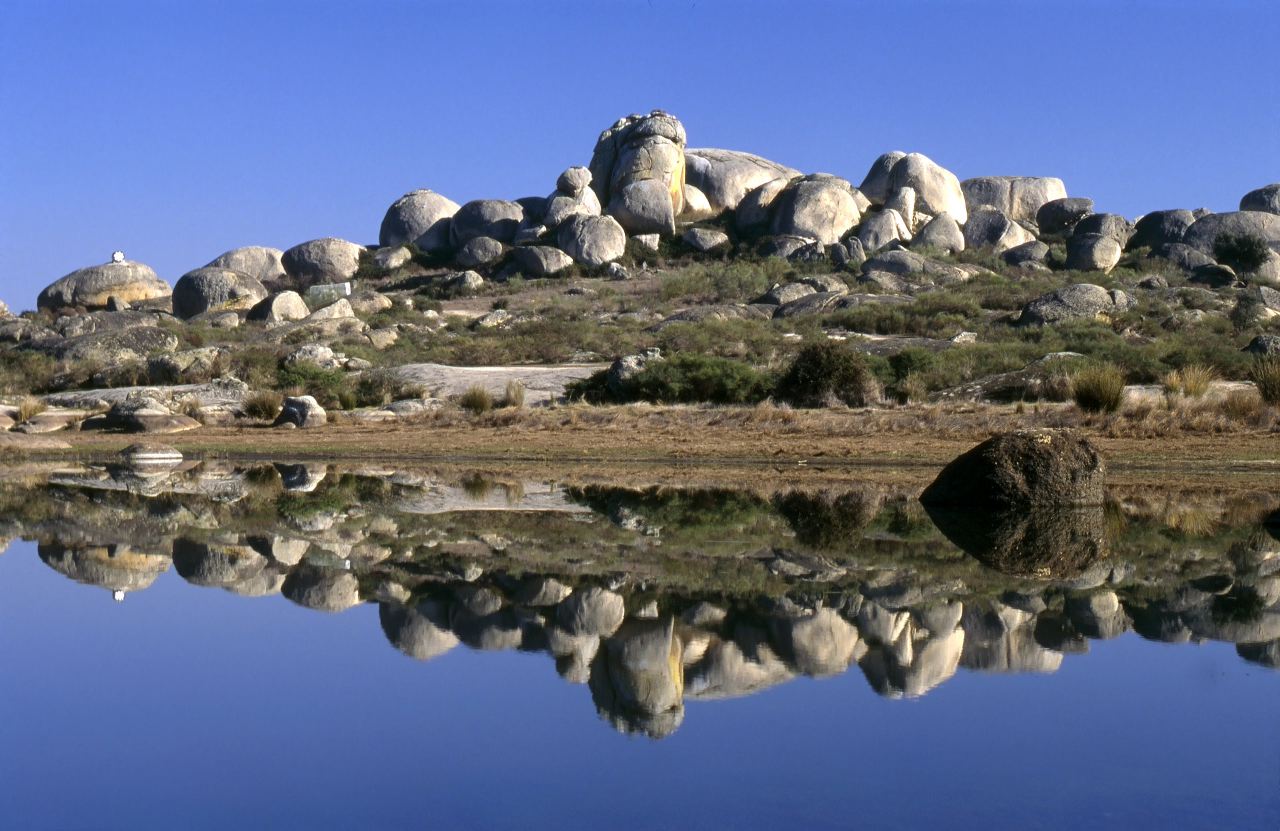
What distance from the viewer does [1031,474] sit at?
589 inches

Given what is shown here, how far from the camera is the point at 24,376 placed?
37.2 meters

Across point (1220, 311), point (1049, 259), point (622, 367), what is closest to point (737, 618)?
point (622, 367)

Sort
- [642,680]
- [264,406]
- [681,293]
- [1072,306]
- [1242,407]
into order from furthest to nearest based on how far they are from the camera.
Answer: [681,293] < [1072,306] < [264,406] < [1242,407] < [642,680]

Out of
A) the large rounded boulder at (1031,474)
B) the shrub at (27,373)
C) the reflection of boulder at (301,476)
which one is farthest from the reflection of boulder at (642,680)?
the shrub at (27,373)

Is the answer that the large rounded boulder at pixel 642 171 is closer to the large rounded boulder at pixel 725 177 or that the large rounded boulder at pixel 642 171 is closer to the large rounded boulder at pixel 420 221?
the large rounded boulder at pixel 725 177

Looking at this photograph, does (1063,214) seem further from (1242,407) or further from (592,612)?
(592,612)

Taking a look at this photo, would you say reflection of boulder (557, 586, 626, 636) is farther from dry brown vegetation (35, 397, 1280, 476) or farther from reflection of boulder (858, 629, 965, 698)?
dry brown vegetation (35, 397, 1280, 476)

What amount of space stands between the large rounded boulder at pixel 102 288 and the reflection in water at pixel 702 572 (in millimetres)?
43019

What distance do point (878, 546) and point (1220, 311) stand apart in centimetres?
3725

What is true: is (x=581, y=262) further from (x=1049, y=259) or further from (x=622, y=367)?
(x=622, y=367)

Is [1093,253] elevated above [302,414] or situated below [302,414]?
above

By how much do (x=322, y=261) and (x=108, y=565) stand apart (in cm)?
4963

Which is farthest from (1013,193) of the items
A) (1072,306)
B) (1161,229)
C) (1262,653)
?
(1262,653)

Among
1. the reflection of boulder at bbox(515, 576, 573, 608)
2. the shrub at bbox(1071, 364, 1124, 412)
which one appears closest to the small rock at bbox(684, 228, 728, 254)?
the shrub at bbox(1071, 364, 1124, 412)
